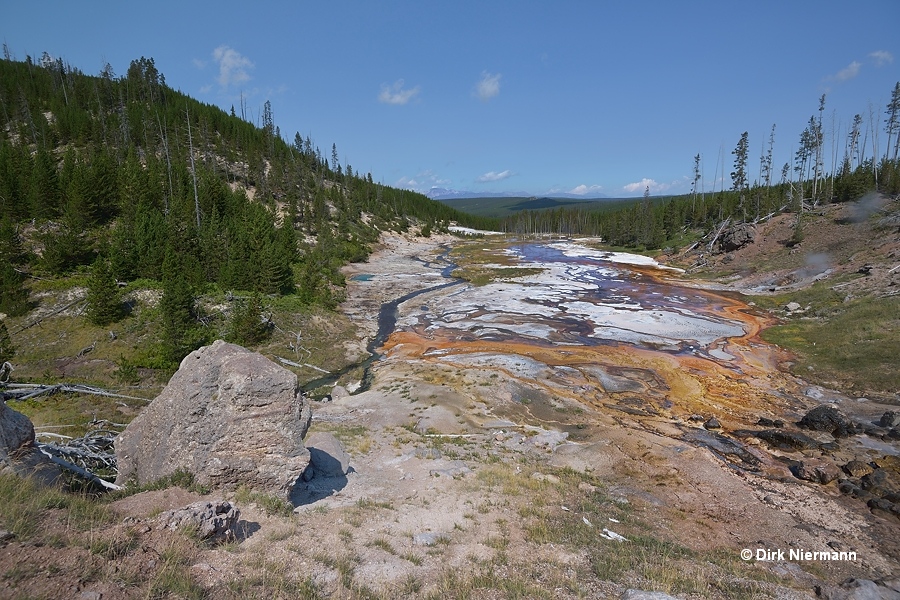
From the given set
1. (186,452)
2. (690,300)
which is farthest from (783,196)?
(186,452)

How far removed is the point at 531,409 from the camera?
987 inches

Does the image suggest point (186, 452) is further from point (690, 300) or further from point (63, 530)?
point (690, 300)

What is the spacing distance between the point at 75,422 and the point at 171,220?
29.0 meters

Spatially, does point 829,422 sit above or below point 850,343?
below

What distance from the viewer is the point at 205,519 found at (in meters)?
8.02

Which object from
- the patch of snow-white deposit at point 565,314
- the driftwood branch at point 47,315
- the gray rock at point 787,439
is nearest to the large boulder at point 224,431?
the gray rock at point 787,439

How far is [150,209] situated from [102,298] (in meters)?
22.1

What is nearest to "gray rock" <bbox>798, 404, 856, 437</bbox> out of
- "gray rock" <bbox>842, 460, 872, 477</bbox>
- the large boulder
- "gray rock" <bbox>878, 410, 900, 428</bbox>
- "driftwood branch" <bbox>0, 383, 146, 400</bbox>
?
"gray rock" <bbox>878, 410, 900, 428</bbox>

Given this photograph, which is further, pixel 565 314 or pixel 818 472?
pixel 565 314

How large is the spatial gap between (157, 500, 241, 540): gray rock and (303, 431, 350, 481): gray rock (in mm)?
5783

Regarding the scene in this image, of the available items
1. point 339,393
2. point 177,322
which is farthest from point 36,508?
point 177,322

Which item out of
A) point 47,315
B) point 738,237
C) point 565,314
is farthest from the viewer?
point 738,237

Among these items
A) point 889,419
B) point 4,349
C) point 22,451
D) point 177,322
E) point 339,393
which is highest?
point 22,451

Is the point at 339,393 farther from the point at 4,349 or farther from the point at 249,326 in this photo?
the point at 4,349
